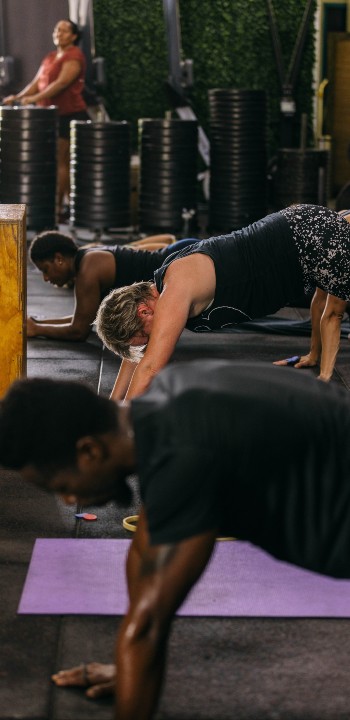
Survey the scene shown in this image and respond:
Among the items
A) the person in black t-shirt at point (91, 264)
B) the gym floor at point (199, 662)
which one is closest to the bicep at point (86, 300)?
the person in black t-shirt at point (91, 264)

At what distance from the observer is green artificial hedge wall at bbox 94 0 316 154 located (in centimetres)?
1289

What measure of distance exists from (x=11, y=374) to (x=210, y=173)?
6094mm

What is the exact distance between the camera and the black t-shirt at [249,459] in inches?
88.8

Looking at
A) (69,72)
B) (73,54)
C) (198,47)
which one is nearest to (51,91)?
(69,72)

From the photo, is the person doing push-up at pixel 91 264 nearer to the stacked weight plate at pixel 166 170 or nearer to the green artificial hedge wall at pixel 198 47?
the stacked weight plate at pixel 166 170

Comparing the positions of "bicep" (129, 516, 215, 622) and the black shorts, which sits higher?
"bicep" (129, 516, 215, 622)

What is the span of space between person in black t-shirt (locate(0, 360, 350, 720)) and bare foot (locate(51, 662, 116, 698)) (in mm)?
778

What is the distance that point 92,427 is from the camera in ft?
7.65

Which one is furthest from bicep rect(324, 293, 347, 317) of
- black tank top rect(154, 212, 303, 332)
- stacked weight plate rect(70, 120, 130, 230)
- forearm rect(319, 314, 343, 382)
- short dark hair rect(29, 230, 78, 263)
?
stacked weight plate rect(70, 120, 130, 230)

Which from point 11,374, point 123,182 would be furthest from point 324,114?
point 11,374

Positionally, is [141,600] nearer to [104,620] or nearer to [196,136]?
[104,620]

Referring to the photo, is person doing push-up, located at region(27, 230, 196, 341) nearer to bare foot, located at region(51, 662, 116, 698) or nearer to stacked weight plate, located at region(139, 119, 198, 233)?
bare foot, located at region(51, 662, 116, 698)

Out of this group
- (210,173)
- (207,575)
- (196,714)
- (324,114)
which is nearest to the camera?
(196,714)

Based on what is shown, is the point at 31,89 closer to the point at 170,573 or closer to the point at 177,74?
the point at 177,74
